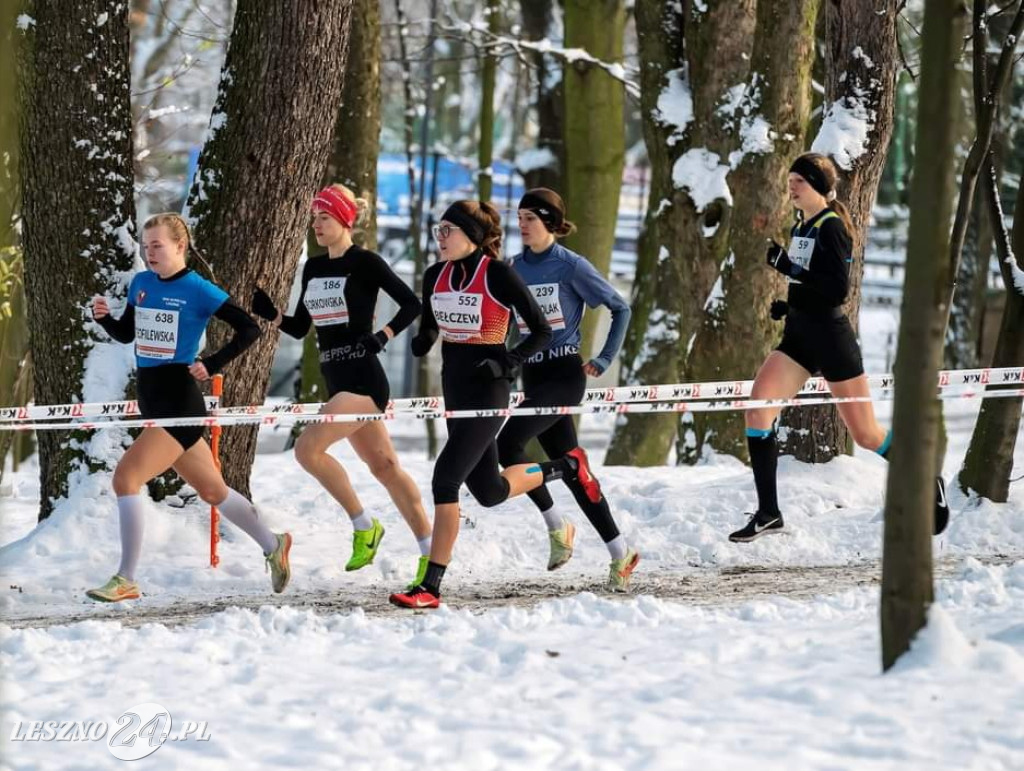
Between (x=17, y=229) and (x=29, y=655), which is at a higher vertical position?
(x=17, y=229)

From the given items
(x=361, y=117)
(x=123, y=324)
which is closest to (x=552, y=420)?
(x=123, y=324)

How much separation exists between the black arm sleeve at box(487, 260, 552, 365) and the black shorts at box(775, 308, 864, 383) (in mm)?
1438

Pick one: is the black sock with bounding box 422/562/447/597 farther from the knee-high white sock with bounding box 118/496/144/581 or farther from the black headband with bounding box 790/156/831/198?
the black headband with bounding box 790/156/831/198

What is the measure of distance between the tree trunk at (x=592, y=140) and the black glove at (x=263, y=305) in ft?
28.6

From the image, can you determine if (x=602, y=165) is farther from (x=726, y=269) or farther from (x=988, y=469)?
(x=988, y=469)

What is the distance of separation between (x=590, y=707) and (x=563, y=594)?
98.9 inches

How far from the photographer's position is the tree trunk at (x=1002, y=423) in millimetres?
9344

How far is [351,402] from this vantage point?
7715mm

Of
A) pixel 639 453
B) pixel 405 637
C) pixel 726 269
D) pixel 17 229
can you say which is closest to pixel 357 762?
pixel 405 637

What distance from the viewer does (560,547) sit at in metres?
8.13

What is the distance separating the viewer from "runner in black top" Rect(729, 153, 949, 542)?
773cm

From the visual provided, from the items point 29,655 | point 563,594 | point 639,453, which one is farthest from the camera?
point 639,453

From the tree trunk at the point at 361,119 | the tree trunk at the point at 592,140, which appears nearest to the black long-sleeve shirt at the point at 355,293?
the tree trunk at the point at 361,119

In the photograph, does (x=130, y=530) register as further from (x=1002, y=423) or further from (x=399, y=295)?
(x=1002, y=423)
